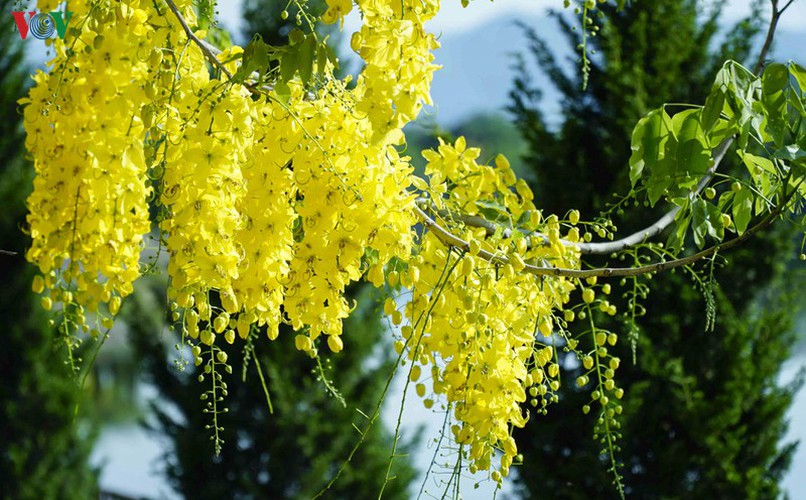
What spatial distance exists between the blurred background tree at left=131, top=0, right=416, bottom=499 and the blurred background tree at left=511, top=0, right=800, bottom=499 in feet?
2.92

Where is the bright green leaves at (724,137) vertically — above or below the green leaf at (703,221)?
above

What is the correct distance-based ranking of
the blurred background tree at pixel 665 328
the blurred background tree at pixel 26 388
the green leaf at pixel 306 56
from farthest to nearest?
the blurred background tree at pixel 26 388 < the blurred background tree at pixel 665 328 < the green leaf at pixel 306 56

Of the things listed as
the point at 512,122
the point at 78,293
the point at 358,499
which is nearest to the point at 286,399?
the point at 358,499

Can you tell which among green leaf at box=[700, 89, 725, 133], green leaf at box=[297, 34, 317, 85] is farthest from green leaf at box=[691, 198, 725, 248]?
green leaf at box=[297, 34, 317, 85]

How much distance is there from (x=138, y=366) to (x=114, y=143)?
2.63m

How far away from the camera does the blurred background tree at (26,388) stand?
3516 millimetres

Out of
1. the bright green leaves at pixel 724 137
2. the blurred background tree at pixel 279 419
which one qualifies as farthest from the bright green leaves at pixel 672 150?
the blurred background tree at pixel 279 419

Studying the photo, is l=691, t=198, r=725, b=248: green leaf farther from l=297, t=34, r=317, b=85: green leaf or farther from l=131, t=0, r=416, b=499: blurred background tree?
l=131, t=0, r=416, b=499: blurred background tree

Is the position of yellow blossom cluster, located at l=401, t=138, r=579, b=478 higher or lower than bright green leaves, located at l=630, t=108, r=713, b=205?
lower

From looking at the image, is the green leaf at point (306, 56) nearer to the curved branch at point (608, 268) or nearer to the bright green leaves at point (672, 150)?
the curved branch at point (608, 268)

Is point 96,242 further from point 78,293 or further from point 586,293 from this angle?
point 586,293

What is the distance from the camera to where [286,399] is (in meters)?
3.14

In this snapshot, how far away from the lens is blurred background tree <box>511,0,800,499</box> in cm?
245

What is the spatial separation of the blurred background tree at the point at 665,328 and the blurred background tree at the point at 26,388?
1.91 metres
